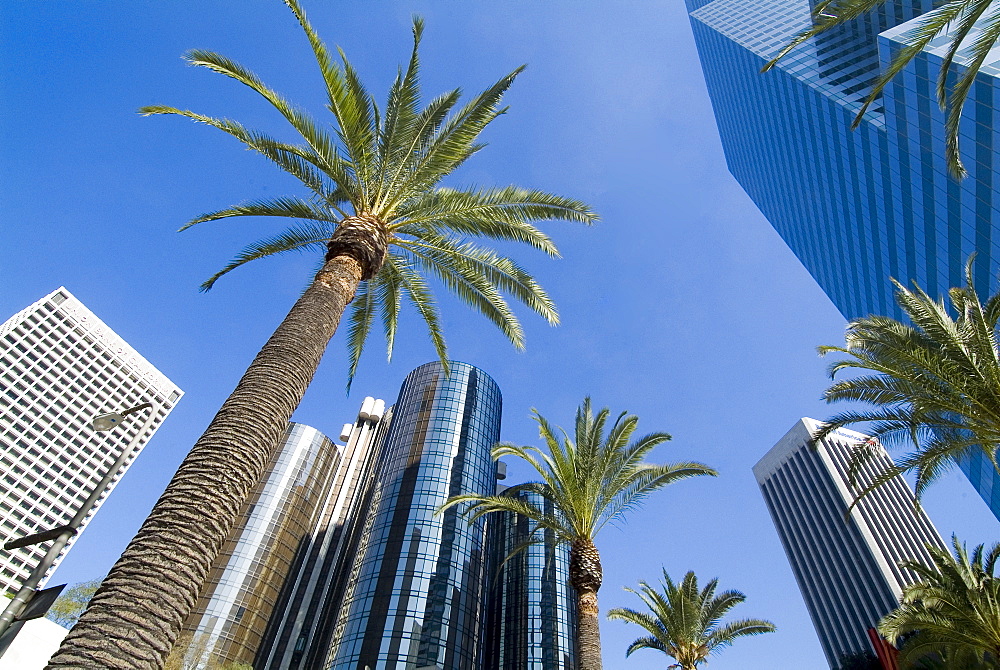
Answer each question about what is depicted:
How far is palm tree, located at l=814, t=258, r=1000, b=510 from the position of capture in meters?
10.7

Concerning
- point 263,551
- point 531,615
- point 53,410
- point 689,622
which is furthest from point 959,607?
point 53,410

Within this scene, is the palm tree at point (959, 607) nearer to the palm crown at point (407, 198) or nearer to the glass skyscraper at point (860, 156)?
the palm crown at point (407, 198)

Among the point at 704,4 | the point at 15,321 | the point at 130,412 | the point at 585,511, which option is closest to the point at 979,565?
the point at 585,511

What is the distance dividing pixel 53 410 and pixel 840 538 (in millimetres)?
140498

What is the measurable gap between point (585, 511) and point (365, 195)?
11732 millimetres

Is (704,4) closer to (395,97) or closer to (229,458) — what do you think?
(395,97)

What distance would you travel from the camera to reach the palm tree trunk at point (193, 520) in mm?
4520

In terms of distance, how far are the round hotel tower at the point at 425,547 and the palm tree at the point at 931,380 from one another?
3915cm

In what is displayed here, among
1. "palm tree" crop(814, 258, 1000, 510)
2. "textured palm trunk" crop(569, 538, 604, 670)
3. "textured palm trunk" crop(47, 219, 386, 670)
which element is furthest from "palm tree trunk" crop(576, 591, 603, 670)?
"textured palm trunk" crop(47, 219, 386, 670)

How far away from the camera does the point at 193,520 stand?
17.6 ft

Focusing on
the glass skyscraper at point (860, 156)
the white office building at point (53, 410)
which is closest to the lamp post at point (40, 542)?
the glass skyscraper at point (860, 156)

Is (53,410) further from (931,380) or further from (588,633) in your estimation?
(931,380)

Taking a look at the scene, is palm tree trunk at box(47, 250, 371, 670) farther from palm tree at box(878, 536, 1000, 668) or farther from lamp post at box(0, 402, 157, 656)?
palm tree at box(878, 536, 1000, 668)

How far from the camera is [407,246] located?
1114 cm
